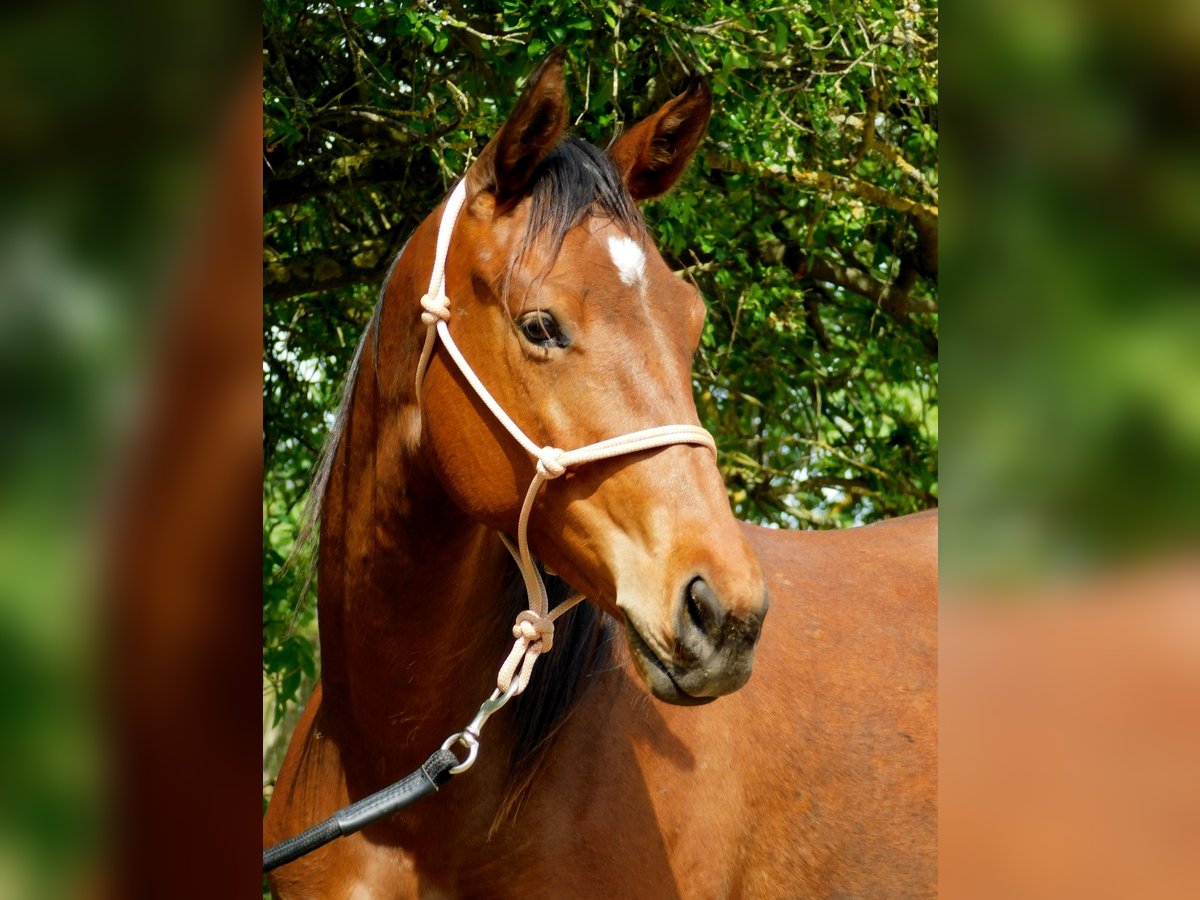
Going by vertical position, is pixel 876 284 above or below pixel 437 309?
below

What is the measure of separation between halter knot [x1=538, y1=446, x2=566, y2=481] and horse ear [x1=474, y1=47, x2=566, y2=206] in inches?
17.7

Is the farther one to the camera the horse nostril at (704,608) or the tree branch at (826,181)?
the tree branch at (826,181)


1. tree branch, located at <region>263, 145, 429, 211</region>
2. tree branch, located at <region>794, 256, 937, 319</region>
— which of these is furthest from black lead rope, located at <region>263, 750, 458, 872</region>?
tree branch, located at <region>794, 256, 937, 319</region>

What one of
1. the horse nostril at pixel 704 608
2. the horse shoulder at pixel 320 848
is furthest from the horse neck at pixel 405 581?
the horse nostril at pixel 704 608

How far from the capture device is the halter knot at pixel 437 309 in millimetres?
1881

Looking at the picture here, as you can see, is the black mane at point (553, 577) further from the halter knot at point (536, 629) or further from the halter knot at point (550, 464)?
the halter knot at point (550, 464)

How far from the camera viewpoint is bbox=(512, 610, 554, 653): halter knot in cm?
186

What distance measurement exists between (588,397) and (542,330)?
0.43ft

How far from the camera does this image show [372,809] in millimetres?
1753

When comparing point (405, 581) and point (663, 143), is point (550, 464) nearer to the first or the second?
point (405, 581)

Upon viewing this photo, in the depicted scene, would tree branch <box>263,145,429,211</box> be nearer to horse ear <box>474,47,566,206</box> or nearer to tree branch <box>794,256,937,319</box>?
tree branch <box>794,256,937,319</box>
